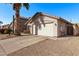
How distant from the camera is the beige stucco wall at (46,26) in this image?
1364 cm

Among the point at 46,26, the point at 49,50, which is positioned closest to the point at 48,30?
the point at 46,26

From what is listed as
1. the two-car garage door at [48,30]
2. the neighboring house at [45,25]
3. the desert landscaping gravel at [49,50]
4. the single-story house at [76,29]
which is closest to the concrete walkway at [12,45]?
the desert landscaping gravel at [49,50]

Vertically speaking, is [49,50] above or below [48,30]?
below

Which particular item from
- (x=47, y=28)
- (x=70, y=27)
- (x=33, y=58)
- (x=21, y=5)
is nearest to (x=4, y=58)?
(x=33, y=58)

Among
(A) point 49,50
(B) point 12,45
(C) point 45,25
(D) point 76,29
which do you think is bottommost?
(A) point 49,50

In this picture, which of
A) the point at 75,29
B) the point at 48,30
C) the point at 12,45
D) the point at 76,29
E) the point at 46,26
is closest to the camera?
the point at 12,45

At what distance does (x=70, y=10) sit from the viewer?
37.1 ft

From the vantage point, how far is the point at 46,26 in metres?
14.0

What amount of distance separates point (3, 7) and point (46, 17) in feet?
17.6

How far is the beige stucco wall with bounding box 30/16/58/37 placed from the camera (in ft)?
44.8

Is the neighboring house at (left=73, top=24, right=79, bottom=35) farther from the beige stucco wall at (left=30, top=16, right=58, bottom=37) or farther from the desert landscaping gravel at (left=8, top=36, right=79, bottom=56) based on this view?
the desert landscaping gravel at (left=8, top=36, right=79, bottom=56)

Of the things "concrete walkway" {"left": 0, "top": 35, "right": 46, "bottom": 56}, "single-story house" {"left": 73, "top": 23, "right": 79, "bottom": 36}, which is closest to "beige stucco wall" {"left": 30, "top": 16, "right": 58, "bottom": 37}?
"concrete walkway" {"left": 0, "top": 35, "right": 46, "bottom": 56}

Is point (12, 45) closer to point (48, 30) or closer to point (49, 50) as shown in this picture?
point (49, 50)

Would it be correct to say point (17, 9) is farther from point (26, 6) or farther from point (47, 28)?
point (47, 28)
